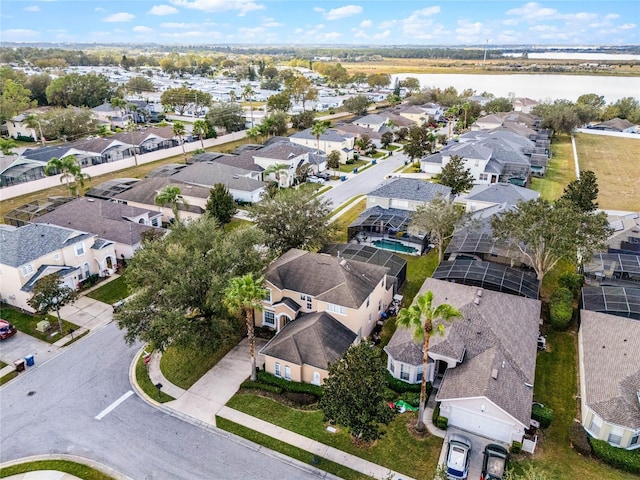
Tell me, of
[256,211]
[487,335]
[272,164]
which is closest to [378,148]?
[272,164]

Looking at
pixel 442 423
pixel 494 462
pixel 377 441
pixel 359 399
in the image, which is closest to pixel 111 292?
pixel 359 399

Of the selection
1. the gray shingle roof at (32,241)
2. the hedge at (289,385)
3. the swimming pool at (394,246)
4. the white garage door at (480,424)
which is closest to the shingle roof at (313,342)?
the hedge at (289,385)

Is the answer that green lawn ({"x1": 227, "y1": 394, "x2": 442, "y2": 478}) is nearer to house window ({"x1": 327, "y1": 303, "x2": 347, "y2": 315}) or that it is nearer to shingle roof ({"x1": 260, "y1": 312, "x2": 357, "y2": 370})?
shingle roof ({"x1": 260, "y1": 312, "x2": 357, "y2": 370})

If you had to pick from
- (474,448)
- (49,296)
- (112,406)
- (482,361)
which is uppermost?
(49,296)

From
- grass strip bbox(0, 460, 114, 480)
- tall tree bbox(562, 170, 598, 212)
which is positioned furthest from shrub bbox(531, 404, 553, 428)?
tall tree bbox(562, 170, 598, 212)

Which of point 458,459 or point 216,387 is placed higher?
point 458,459

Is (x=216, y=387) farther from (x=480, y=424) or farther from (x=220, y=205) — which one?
(x=220, y=205)

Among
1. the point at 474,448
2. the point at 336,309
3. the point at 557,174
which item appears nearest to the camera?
the point at 474,448

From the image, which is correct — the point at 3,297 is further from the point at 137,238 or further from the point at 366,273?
the point at 366,273
